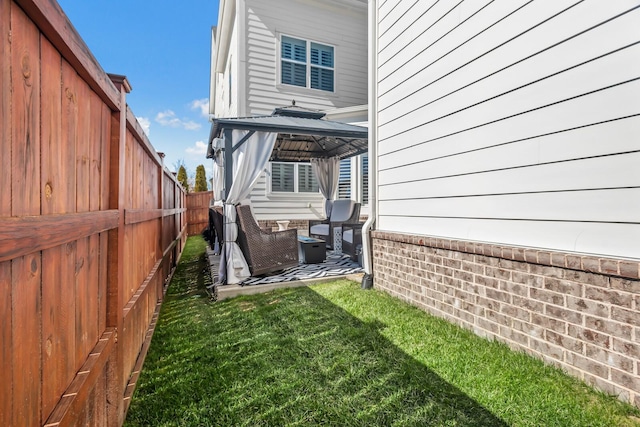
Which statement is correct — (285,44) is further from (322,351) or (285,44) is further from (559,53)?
(322,351)

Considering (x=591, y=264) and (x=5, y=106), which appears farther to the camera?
(x=591, y=264)

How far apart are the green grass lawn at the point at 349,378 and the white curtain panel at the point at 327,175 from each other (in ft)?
17.2

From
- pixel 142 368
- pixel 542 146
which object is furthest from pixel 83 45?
pixel 542 146

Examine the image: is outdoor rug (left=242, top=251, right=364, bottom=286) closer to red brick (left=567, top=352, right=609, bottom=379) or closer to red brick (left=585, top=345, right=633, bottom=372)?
red brick (left=567, top=352, right=609, bottom=379)

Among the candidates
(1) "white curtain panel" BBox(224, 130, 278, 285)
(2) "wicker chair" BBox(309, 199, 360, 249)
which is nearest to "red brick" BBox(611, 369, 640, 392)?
(1) "white curtain panel" BBox(224, 130, 278, 285)

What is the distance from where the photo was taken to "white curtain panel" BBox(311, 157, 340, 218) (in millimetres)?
8453

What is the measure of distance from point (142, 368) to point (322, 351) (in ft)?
4.39

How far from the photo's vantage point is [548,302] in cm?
225

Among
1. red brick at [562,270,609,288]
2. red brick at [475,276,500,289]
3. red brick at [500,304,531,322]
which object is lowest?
red brick at [500,304,531,322]

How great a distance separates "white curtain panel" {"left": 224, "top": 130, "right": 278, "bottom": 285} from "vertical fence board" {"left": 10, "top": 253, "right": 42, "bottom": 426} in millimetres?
3653

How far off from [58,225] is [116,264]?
30.3 inches

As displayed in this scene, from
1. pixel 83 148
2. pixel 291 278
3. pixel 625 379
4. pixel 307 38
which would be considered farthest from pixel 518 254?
pixel 307 38

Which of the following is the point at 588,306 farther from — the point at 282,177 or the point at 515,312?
the point at 282,177

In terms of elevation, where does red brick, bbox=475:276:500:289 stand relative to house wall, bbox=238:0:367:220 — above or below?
below
